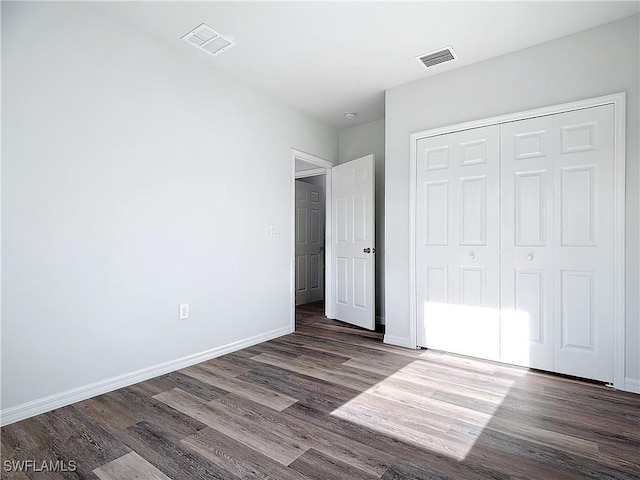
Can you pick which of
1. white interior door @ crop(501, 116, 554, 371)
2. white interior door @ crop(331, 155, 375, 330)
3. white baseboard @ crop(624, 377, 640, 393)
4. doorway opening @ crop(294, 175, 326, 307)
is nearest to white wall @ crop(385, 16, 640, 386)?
white baseboard @ crop(624, 377, 640, 393)

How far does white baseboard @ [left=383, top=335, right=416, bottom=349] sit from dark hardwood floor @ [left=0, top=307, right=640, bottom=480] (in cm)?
56

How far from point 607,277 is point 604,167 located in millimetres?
789

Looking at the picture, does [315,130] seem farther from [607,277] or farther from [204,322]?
[607,277]

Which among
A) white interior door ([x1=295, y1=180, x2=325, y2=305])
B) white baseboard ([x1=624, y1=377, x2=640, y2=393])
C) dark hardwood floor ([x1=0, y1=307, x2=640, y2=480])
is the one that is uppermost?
white interior door ([x1=295, y1=180, x2=325, y2=305])

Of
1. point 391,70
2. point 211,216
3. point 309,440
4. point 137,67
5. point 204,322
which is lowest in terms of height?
point 309,440

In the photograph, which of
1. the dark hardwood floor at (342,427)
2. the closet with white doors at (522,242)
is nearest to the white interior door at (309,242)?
the closet with white doors at (522,242)

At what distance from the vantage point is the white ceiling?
7.55 ft

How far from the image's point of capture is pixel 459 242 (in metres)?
3.12

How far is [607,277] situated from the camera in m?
2.47

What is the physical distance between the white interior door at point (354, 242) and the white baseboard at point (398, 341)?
0.52m

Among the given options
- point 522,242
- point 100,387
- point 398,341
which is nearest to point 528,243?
point 522,242

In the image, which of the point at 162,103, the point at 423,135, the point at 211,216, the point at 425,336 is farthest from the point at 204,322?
the point at 423,135

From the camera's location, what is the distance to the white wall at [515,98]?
2.40m

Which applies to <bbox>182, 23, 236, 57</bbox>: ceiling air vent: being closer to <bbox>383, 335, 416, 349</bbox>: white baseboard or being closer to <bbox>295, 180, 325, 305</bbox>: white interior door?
<bbox>383, 335, 416, 349</bbox>: white baseboard
